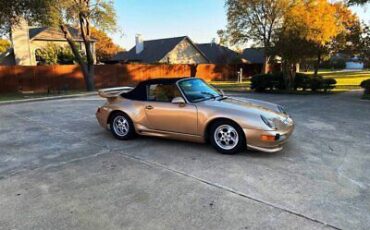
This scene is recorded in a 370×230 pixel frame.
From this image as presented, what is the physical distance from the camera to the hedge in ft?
53.9

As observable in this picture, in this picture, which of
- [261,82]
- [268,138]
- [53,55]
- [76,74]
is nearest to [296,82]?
[261,82]

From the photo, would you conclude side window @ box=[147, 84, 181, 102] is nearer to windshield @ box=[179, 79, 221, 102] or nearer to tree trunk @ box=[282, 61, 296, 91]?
windshield @ box=[179, 79, 221, 102]

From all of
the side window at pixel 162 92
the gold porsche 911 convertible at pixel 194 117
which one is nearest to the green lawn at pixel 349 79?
the gold porsche 911 convertible at pixel 194 117

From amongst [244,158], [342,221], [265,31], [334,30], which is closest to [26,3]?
[244,158]

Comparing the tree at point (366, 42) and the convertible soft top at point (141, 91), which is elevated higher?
the tree at point (366, 42)

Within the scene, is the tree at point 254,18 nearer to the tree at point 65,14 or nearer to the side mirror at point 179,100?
the tree at point 65,14

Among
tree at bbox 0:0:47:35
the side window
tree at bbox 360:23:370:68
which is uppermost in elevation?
tree at bbox 0:0:47:35

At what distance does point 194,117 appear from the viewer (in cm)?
538

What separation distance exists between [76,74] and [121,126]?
16.9m

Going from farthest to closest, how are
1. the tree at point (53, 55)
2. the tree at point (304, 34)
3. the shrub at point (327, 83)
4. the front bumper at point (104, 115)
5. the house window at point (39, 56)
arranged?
1. the house window at point (39, 56)
2. the tree at point (53, 55)
3. the shrub at point (327, 83)
4. the tree at point (304, 34)
5. the front bumper at point (104, 115)

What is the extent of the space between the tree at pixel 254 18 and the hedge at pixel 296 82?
9.30m

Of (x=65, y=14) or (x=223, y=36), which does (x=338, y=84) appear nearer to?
(x=223, y=36)

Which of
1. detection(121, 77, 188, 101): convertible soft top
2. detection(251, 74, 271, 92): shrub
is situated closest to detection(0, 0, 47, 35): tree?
detection(121, 77, 188, 101): convertible soft top

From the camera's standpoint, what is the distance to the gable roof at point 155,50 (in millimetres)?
35969
